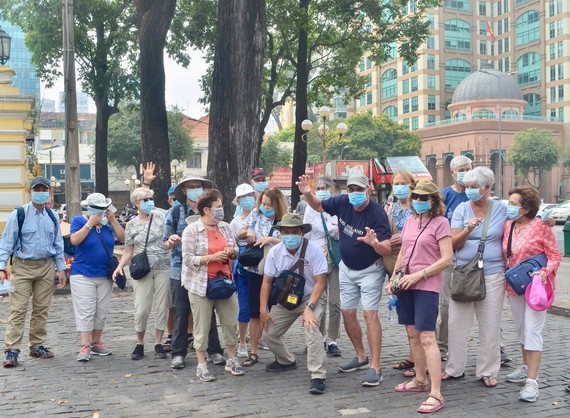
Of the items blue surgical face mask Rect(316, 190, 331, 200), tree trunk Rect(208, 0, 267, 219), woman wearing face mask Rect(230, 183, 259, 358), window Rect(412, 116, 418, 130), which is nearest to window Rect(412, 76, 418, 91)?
window Rect(412, 116, 418, 130)

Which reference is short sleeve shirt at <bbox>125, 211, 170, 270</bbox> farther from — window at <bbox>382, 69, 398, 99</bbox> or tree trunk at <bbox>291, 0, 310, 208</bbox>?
window at <bbox>382, 69, 398, 99</bbox>

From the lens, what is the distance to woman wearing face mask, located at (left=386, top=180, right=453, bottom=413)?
575 centimetres

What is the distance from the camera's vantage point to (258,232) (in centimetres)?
736

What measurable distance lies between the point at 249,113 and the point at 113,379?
4.89 m

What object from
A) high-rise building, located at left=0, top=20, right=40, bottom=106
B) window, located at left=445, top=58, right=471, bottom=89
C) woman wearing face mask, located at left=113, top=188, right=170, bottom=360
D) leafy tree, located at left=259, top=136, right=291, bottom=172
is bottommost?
woman wearing face mask, located at left=113, top=188, right=170, bottom=360

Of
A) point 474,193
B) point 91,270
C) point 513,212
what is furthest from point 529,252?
point 91,270

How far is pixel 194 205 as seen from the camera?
738 centimetres

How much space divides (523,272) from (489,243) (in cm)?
46

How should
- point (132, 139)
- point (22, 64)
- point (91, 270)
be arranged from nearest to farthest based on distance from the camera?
point (91, 270), point (132, 139), point (22, 64)

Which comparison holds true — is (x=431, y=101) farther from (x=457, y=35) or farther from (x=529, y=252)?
(x=529, y=252)

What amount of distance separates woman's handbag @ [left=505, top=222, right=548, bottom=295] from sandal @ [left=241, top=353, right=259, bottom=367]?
2.76 m

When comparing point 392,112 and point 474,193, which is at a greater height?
point 392,112

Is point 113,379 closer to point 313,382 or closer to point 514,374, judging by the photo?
point 313,382

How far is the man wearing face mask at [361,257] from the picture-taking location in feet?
20.7
